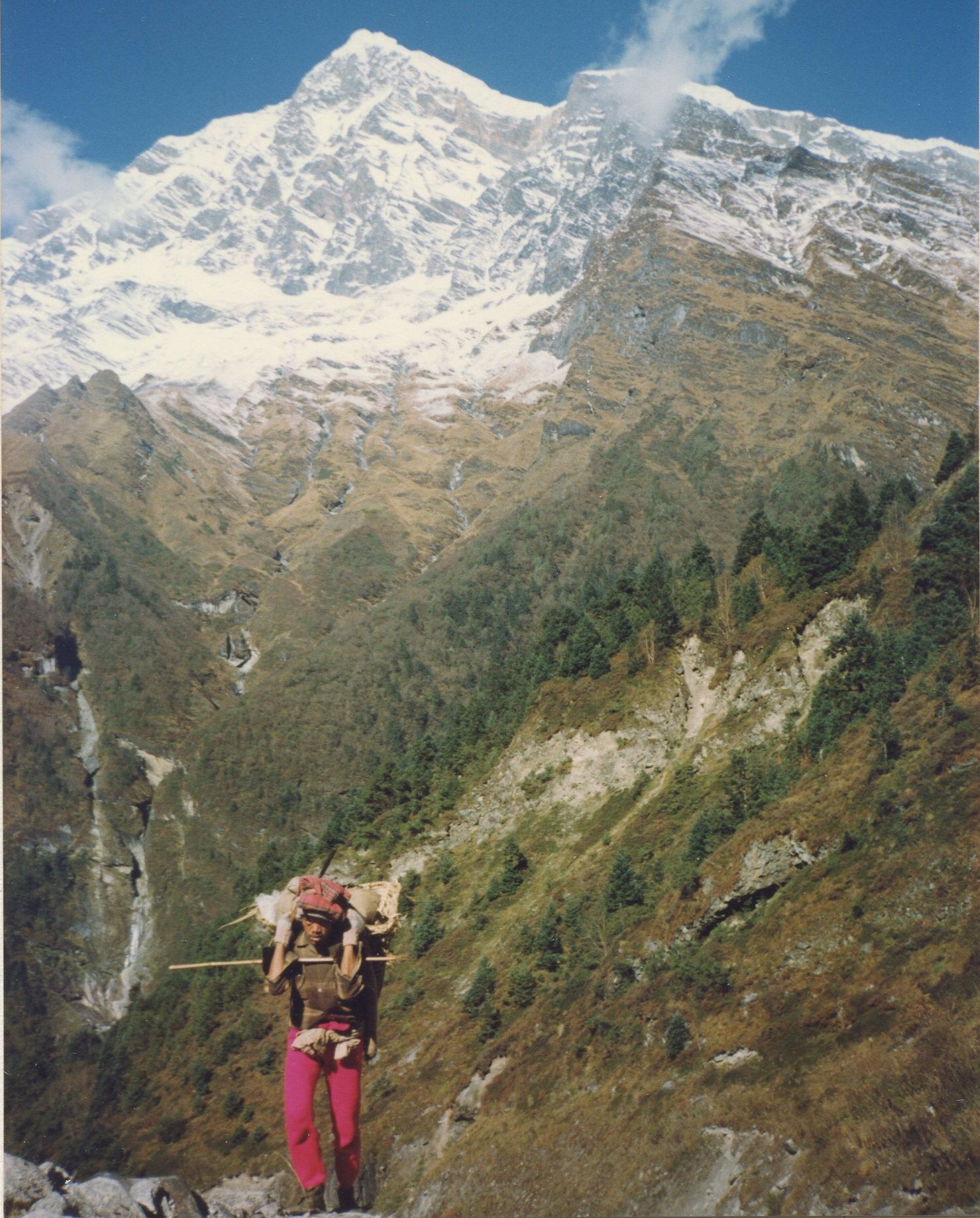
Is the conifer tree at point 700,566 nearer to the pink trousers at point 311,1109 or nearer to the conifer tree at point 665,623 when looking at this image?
the conifer tree at point 665,623

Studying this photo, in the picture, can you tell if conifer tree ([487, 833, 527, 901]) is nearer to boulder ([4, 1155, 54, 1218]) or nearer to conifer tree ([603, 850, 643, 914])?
conifer tree ([603, 850, 643, 914])

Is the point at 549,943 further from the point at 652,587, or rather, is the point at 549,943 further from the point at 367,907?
the point at 652,587

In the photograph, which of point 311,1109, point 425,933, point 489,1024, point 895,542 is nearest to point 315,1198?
point 311,1109

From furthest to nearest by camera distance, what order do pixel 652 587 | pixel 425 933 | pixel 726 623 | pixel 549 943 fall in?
pixel 652 587 → pixel 726 623 → pixel 425 933 → pixel 549 943

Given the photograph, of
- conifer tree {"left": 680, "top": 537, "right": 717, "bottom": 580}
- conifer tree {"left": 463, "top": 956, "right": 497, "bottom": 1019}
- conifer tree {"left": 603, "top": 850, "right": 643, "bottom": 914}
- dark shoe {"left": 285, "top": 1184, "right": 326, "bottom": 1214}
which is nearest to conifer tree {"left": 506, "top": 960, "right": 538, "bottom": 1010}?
conifer tree {"left": 463, "top": 956, "right": 497, "bottom": 1019}

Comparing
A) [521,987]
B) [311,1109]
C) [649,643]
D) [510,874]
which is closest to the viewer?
[311,1109]

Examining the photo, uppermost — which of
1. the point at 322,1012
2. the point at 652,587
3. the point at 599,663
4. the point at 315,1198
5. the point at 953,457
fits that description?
the point at 953,457
